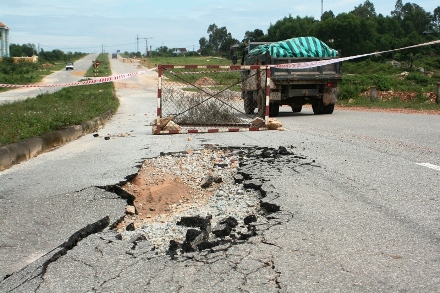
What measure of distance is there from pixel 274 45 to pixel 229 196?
39.1 ft

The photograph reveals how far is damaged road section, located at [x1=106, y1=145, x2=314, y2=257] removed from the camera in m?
4.54

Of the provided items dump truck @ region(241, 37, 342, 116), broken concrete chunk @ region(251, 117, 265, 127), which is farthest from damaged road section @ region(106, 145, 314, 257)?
dump truck @ region(241, 37, 342, 116)

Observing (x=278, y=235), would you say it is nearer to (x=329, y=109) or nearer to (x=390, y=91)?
(x=329, y=109)

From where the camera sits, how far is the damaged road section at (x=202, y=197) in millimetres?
4539

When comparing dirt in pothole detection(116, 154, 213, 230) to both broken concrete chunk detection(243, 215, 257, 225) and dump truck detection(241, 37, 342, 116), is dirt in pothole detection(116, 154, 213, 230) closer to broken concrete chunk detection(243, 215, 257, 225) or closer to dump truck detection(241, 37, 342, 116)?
broken concrete chunk detection(243, 215, 257, 225)

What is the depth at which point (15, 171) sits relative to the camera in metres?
7.75

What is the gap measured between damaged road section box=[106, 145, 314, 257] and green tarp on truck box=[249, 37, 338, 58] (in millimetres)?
8427

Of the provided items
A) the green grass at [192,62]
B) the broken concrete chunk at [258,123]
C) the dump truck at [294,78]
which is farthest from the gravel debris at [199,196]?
the green grass at [192,62]

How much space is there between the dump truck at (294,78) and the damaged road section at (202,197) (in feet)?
25.8

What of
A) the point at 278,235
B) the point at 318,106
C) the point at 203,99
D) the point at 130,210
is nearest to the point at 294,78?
the point at 318,106

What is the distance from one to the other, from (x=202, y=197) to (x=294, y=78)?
1121 cm

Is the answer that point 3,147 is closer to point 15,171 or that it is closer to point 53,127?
point 15,171

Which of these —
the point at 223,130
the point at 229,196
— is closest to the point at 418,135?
the point at 223,130

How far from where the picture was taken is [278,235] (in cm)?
444
